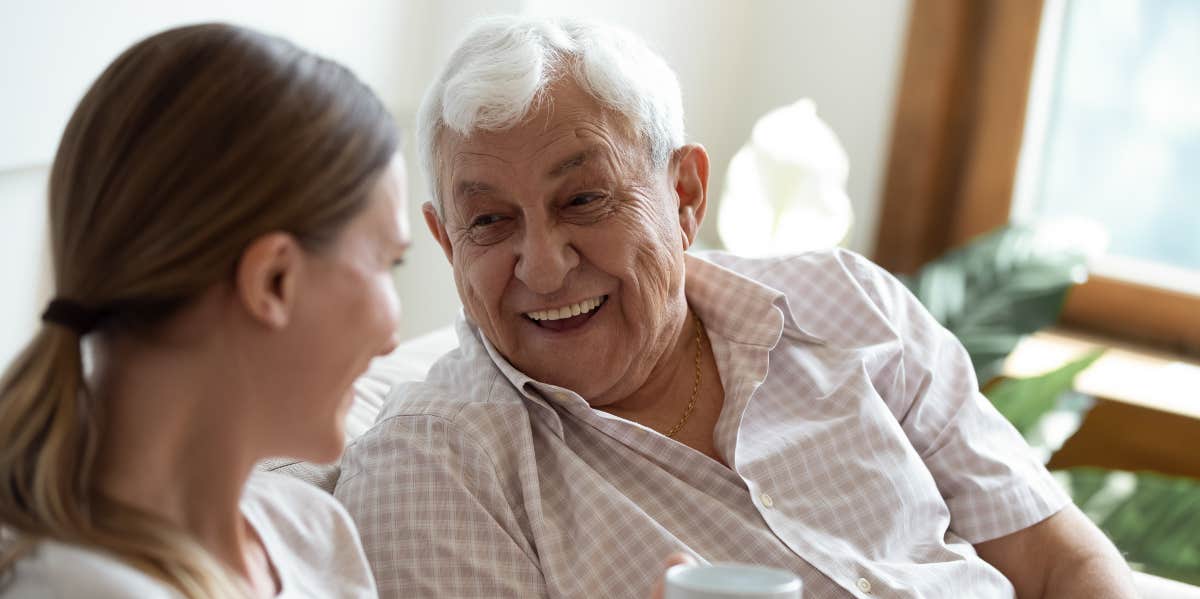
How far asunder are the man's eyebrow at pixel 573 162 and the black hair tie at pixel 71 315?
2.35ft

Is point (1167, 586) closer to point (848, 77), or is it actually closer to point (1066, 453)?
point (1066, 453)

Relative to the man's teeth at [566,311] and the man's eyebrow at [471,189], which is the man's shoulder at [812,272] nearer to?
the man's teeth at [566,311]

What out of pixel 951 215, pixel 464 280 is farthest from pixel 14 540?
pixel 951 215

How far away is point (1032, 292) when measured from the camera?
8.81 feet

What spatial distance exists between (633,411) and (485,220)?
0.32 m

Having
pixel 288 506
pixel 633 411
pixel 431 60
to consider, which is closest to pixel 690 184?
pixel 633 411

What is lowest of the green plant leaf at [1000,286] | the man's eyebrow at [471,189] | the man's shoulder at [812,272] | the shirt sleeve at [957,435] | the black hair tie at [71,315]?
the green plant leaf at [1000,286]

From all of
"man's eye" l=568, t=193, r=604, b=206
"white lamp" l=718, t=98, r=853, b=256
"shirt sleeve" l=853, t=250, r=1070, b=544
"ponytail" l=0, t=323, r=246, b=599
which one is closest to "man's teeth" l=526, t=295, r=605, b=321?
"man's eye" l=568, t=193, r=604, b=206

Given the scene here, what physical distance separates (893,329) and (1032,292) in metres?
1.06

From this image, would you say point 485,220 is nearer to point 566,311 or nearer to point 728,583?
point 566,311

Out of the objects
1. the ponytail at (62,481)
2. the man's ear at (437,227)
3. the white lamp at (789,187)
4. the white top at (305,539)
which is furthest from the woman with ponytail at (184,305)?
the white lamp at (789,187)

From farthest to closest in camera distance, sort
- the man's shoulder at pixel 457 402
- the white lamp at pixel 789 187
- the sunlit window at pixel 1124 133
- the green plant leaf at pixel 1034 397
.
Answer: the sunlit window at pixel 1124 133, the white lamp at pixel 789 187, the green plant leaf at pixel 1034 397, the man's shoulder at pixel 457 402

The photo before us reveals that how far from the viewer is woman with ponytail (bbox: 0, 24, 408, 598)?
0.88 metres

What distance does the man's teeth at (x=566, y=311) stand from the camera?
5.19ft
